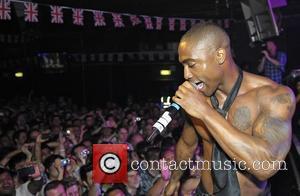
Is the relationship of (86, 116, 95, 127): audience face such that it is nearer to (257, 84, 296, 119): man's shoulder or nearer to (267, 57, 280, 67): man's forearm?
(267, 57, 280, 67): man's forearm

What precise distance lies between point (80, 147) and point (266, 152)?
4.19 metres

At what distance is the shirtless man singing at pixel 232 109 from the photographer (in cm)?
174

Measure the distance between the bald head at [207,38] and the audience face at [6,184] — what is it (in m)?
3.07

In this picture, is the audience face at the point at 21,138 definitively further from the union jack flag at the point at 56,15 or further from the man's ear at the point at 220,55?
the man's ear at the point at 220,55

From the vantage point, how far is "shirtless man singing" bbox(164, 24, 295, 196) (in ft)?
5.71

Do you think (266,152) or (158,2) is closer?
(266,152)

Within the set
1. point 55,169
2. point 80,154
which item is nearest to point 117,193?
point 55,169

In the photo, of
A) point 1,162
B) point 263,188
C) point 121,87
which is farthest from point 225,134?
point 121,87

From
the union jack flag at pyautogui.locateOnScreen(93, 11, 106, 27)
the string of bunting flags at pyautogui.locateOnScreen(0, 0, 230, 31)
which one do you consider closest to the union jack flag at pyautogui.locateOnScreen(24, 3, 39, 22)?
the string of bunting flags at pyautogui.locateOnScreen(0, 0, 230, 31)

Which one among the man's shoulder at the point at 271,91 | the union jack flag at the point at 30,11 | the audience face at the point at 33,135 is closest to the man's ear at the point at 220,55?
the man's shoulder at the point at 271,91

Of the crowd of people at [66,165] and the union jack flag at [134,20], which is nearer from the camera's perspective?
the crowd of people at [66,165]

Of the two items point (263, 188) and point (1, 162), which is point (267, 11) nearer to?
point (1, 162)

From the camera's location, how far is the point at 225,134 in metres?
1.72

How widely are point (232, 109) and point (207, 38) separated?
495 millimetres
